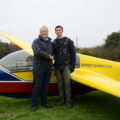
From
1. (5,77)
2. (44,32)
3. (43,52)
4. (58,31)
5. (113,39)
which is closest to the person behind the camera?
(43,52)

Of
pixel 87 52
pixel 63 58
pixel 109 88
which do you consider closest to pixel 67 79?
pixel 63 58

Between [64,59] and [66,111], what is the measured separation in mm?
1238

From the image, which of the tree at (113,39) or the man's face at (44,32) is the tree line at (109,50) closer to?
the tree at (113,39)

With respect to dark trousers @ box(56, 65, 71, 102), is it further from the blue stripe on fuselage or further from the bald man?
the blue stripe on fuselage

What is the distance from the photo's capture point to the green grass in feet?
15.2

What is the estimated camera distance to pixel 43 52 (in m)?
4.79

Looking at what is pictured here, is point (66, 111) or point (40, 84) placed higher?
point (40, 84)

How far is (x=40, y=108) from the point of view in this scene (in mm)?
5250

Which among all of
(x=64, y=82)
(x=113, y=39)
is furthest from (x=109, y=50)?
(x=64, y=82)

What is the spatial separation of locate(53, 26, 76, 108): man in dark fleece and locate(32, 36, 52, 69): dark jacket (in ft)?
0.95

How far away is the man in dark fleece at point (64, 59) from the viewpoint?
5223 millimetres

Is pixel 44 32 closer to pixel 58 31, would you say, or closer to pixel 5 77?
pixel 58 31

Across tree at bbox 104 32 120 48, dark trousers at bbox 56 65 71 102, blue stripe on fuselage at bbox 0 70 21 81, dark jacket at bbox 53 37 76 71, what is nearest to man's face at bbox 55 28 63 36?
dark jacket at bbox 53 37 76 71

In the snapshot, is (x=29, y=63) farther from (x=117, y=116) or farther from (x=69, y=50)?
(x=117, y=116)
